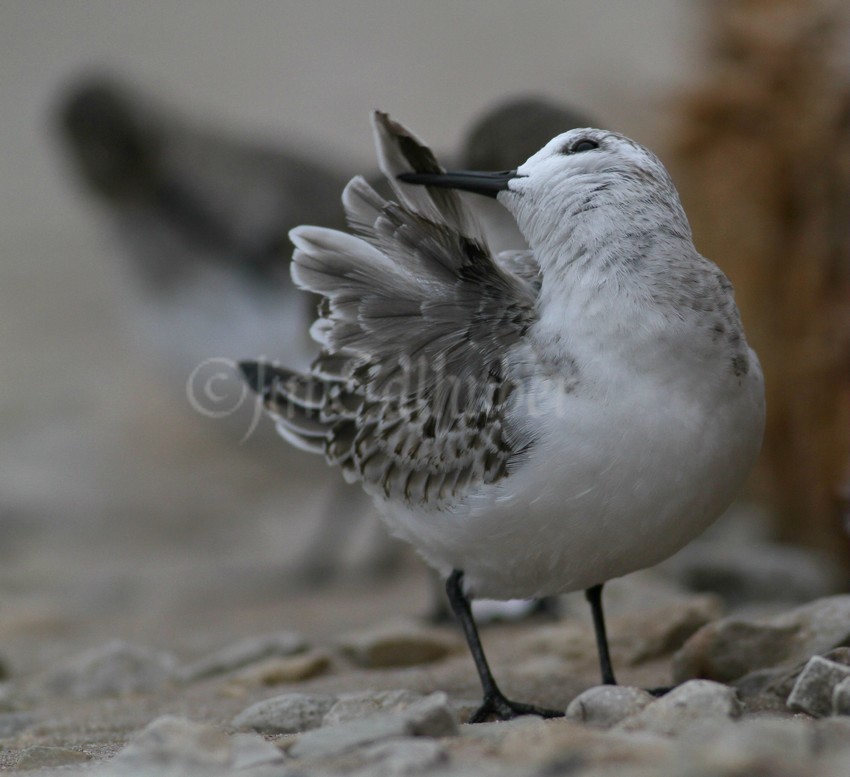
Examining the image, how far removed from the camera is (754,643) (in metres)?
3.56

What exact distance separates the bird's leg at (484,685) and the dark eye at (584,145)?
3.82ft

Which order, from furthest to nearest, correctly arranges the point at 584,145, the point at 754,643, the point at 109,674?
the point at 109,674
the point at 754,643
the point at 584,145

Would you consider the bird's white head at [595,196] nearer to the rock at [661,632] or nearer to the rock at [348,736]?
the rock at [348,736]

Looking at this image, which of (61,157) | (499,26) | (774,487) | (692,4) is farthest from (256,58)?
(774,487)

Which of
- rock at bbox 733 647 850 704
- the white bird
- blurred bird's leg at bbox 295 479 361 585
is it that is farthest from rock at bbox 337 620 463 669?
blurred bird's leg at bbox 295 479 361 585

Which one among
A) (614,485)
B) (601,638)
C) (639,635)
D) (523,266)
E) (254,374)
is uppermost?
(523,266)

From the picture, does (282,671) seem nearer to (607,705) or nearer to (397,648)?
(397,648)

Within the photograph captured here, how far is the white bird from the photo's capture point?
2.92 m

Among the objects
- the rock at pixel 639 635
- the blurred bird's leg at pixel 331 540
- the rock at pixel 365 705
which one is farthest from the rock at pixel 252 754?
the blurred bird's leg at pixel 331 540

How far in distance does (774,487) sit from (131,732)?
12.0ft

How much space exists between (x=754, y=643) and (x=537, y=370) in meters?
1.12

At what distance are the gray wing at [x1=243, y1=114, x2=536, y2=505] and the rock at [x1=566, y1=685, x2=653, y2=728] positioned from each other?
594mm

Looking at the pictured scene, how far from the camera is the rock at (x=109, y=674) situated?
4262 millimetres

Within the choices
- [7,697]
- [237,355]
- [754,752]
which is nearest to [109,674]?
[7,697]
